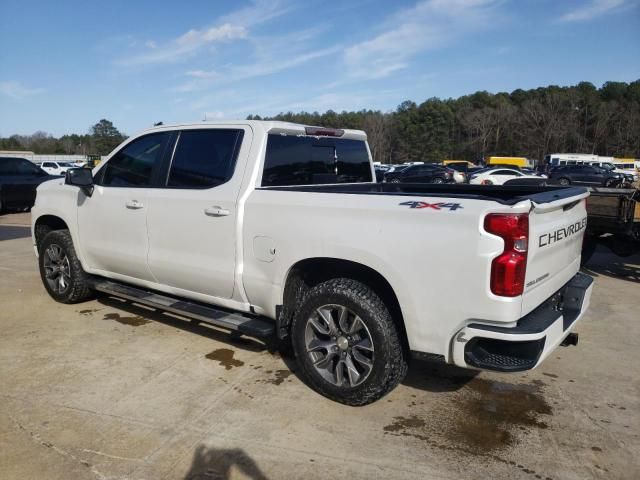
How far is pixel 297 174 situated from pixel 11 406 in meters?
2.65

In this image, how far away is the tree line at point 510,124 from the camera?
276ft

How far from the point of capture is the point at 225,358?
4285 mm

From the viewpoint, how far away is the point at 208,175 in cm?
408

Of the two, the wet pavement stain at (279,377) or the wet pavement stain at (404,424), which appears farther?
the wet pavement stain at (279,377)

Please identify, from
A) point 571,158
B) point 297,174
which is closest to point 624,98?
point 571,158

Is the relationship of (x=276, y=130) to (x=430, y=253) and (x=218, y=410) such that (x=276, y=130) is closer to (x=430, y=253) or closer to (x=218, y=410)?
(x=430, y=253)

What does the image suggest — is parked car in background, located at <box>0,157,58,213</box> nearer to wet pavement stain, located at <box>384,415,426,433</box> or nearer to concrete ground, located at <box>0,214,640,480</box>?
concrete ground, located at <box>0,214,640,480</box>

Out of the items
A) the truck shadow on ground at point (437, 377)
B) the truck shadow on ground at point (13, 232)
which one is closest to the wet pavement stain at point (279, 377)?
the truck shadow on ground at point (437, 377)

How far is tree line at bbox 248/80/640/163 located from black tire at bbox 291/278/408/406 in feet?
275

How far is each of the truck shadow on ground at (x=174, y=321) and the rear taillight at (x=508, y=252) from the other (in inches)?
94.1

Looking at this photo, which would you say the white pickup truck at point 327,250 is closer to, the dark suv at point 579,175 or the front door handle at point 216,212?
the front door handle at point 216,212

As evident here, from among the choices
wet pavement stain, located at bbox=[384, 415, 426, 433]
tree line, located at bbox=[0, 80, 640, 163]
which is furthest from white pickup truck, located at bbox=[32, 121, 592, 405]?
tree line, located at bbox=[0, 80, 640, 163]

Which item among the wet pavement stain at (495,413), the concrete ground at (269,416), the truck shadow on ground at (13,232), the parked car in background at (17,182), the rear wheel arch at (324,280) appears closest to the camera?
the concrete ground at (269,416)

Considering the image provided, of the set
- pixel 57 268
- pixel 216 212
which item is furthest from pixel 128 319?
pixel 216 212
